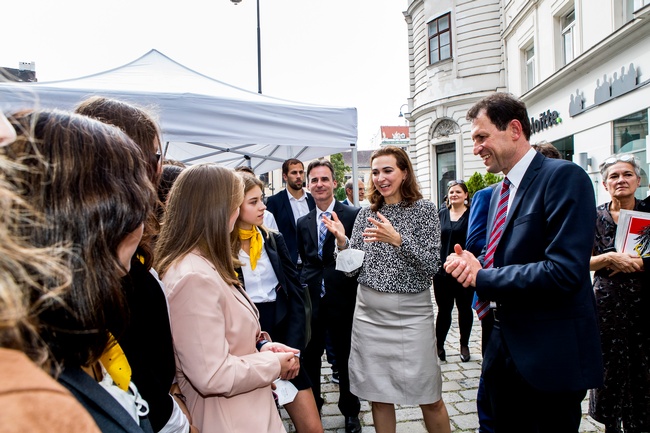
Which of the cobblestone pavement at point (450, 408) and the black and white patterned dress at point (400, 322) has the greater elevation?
the black and white patterned dress at point (400, 322)

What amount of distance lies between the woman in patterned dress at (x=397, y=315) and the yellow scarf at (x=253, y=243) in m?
0.73

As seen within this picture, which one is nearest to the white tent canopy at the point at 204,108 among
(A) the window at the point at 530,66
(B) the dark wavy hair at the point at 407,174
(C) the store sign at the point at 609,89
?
(B) the dark wavy hair at the point at 407,174

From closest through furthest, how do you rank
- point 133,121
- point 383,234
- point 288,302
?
point 133,121 < point 383,234 < point 288,302

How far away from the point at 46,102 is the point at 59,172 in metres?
3.26

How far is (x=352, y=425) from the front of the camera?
3391mm

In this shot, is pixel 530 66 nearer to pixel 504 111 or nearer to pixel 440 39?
pixel 440 39

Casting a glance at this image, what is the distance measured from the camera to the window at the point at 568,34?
12.7 m

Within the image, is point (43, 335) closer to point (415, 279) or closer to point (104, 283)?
point (104, 283)

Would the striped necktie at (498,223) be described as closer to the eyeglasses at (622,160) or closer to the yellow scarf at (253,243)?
the yellow scarf at (253,243)

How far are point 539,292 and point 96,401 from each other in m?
1.76

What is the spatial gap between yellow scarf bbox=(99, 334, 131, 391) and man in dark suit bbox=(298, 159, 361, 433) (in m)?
2.61

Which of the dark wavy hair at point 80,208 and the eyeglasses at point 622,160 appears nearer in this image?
the dark wavy hair at point 80,208

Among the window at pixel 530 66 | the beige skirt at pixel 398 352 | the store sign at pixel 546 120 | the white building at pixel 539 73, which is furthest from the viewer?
the window at pixel 530 66

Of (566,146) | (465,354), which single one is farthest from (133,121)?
(566,146)
